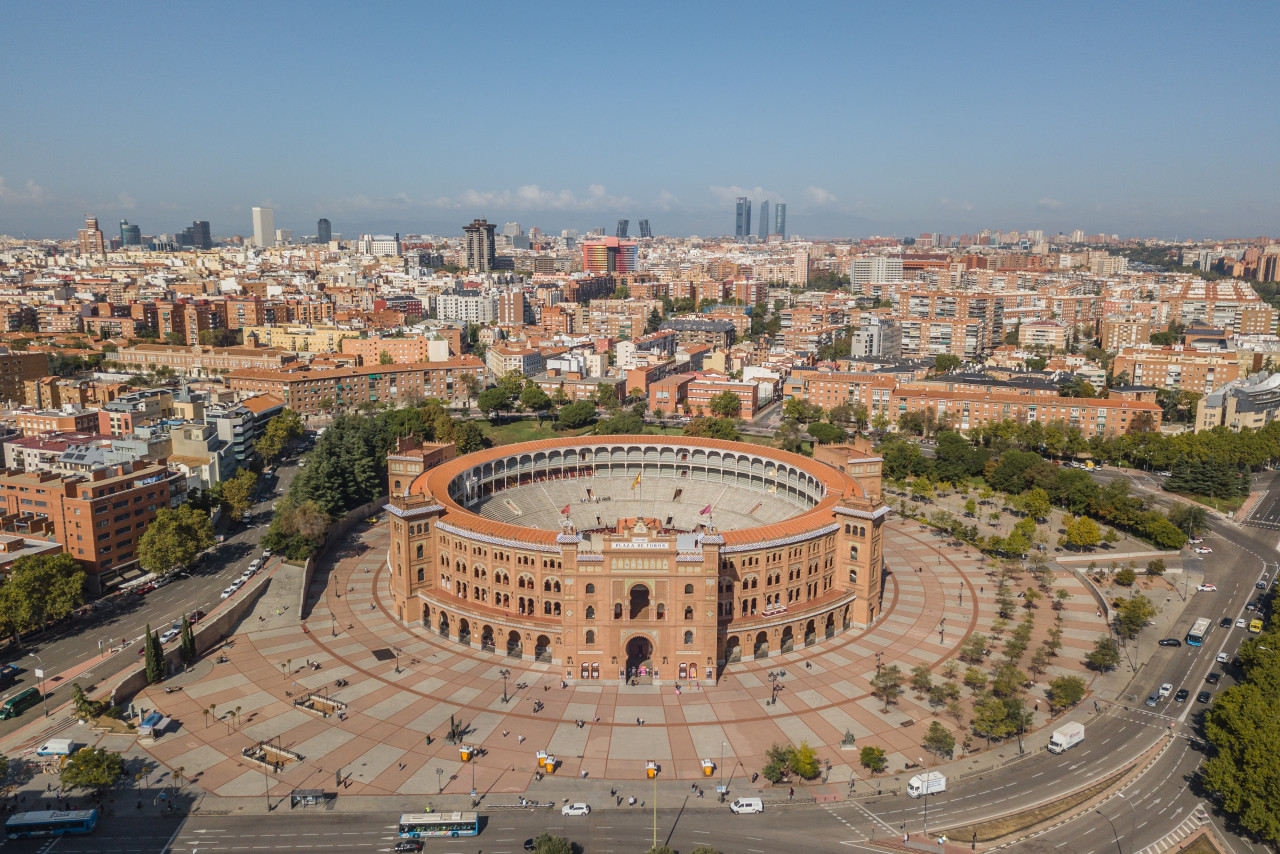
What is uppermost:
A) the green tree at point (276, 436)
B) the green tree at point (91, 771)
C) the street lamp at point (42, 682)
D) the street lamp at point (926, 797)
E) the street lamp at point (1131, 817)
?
the green tree at point (276, 436)

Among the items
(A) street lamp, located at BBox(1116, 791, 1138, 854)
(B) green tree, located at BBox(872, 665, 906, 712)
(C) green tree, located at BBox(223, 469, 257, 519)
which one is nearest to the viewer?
(A) street lamp, located at BBox(1116, 791, 1138, 854)

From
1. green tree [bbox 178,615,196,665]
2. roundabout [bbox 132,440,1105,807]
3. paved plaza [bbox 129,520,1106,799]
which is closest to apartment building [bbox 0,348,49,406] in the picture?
paved plaza [bbox 129,520,1106,799]

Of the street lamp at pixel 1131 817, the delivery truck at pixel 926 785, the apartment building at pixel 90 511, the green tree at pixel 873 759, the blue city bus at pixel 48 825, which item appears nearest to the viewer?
the blue city bus at pixel 48 825

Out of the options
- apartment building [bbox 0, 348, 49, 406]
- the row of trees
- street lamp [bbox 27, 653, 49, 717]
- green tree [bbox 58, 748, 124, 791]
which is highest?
apartment building [bbox 0, 348, 49, 406]

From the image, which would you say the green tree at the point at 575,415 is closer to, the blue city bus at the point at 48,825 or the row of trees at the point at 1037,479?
the row of trees at the point at 1037,479

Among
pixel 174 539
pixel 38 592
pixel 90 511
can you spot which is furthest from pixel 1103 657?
pixel 90 511

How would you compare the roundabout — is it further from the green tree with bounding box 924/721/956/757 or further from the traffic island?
the traffic island

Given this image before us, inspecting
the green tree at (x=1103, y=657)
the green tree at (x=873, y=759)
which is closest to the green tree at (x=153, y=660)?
the green tree at (x=873, y=759)
